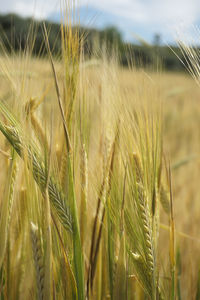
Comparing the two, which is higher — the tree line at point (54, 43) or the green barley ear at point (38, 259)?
the tree line at point (54, 43)

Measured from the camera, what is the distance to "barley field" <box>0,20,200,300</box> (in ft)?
1.81

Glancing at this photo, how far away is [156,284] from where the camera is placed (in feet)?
1.97

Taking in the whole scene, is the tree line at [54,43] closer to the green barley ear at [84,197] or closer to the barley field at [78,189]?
the barley field at [78,189]

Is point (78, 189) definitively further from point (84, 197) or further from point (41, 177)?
point (41, 177)

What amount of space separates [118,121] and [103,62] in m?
0.18

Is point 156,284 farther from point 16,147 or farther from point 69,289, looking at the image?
point 16,147

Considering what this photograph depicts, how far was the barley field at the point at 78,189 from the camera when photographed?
0.55 m

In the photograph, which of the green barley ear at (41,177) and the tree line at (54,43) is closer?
the green barley ear at (41,177)

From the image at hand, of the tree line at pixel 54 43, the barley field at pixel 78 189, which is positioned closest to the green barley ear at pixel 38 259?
the barley field at pixel 78 189

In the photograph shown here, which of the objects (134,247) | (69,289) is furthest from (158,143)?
(69,289)

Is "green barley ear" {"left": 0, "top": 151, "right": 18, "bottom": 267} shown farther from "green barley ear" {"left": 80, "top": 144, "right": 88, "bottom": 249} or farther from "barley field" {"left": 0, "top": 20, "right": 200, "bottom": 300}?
"green barley ear" {"left": 80, "top": 144, "right": 88, "bottom": 249}

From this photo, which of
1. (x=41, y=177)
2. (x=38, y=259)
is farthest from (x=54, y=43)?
(x=38, y=259)

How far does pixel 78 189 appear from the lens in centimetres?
69

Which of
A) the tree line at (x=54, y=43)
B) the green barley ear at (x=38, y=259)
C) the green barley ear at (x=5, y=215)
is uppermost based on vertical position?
the tree line at (x=54, y=43)
